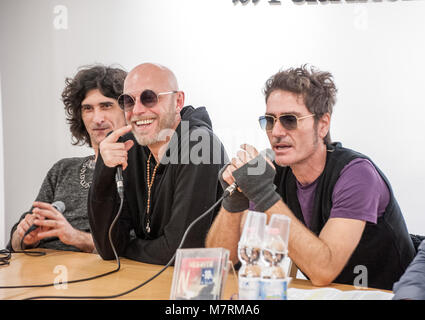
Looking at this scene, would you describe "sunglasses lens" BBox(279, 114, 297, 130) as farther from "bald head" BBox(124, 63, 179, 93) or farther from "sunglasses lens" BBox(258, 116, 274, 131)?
"bald head" BBox(124, 63, 179, 93)

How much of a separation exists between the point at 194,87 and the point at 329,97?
903 millimetres

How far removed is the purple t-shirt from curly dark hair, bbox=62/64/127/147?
1615 millimetres

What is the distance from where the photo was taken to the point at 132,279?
1.61 metres

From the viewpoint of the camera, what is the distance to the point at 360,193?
69.1 inches

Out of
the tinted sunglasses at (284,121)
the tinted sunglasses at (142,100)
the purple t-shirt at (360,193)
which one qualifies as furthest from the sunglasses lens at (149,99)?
the purple t-shirt at (360,193)

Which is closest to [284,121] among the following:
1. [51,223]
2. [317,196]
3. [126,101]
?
[317,196]

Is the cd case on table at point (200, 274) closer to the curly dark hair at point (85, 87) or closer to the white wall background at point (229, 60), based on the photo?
the white wall background at point (229, 60)

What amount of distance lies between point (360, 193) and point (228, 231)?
1.80 feet

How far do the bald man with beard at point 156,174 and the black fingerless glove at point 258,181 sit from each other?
1.30 feet

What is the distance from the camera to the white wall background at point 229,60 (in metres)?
2.29

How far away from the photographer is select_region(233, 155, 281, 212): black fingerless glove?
1.55 meters

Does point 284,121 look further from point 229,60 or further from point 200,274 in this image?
→ point 200,274

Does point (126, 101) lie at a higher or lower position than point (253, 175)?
higher

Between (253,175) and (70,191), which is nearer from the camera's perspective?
(253,175)
